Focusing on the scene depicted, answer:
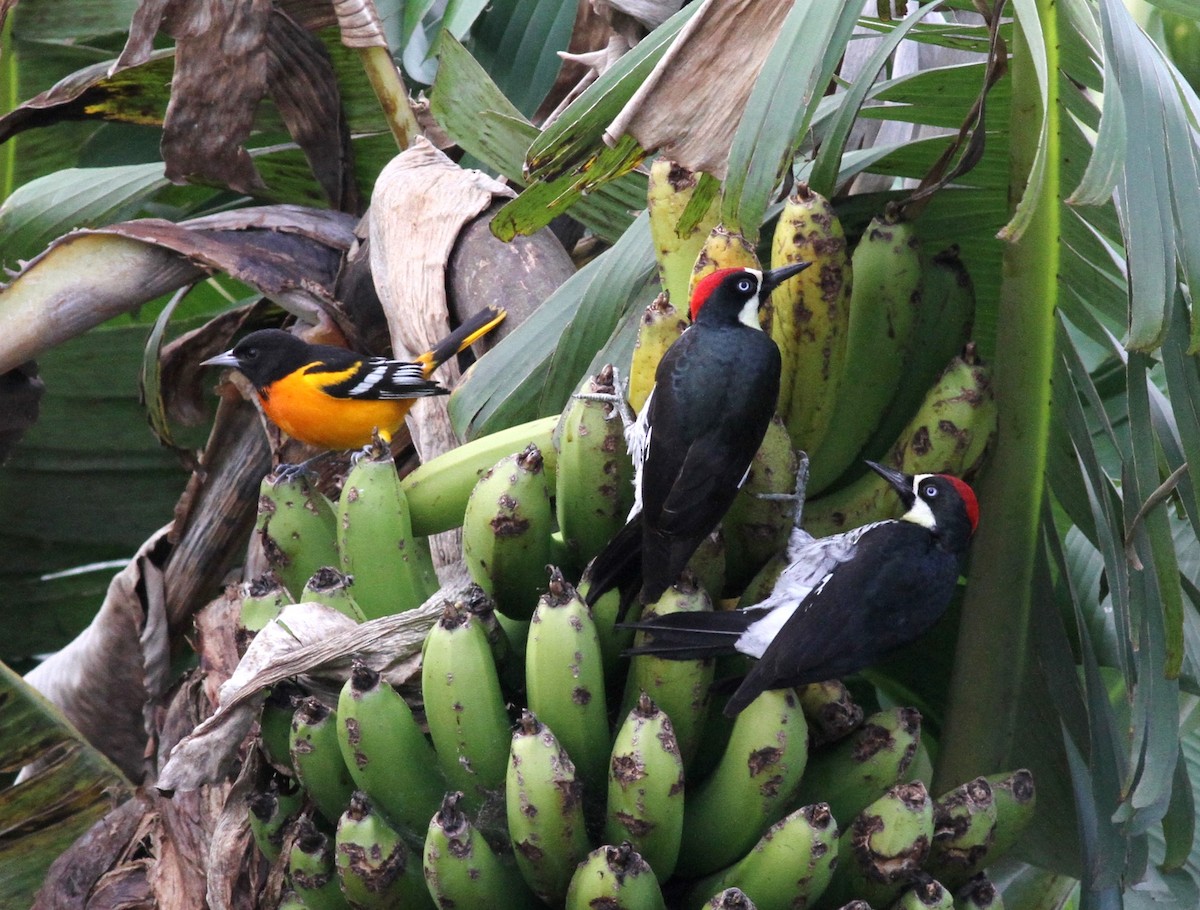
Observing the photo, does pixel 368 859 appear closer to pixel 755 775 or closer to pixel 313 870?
pixel 313 870

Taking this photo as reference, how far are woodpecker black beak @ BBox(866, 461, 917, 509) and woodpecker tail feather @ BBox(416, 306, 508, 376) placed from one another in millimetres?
872

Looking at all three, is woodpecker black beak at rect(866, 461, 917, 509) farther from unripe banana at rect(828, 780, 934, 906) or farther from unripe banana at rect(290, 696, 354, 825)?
unripe banana at rect(290, 696, 354, 825)

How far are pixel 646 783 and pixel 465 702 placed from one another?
27 centimetres

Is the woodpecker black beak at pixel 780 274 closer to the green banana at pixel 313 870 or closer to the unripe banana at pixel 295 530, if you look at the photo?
the unripe banana at pixel 295 530

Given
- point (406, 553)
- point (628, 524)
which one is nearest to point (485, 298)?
point (406, 553)

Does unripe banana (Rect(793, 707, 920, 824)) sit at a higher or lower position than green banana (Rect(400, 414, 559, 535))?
lower

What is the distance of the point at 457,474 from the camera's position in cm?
196

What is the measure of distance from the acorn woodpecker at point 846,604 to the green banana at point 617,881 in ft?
0.77

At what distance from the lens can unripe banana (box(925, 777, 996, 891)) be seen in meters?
1.60

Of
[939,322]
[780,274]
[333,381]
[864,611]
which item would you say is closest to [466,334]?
[333,381]

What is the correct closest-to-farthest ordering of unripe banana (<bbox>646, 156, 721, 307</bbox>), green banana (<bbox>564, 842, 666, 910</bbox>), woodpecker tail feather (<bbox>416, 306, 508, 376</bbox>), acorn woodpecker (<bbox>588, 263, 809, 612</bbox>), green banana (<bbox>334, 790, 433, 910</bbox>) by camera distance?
1. green banana (<bbox>564, 842, 666, 910</bbox>)
2. green banana (<bbox>334, 790, 433, 910</bbox>)
3. acorn woodpecker (<bbox>588, 263, 809, 612</bbox>)
4. unripe banana (<bbox>646, 156, 721, 307</bbox>)
5. woodpecker tail feather (<bbox>416, 306, 508, 376</bbox>)

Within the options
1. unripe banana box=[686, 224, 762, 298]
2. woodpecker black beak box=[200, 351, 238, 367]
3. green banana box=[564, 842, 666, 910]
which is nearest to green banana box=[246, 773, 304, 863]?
green banana box=[564, 842, 666, 910]

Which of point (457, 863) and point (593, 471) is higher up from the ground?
point (593, 471)

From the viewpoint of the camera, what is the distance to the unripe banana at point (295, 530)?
2.03 meters
